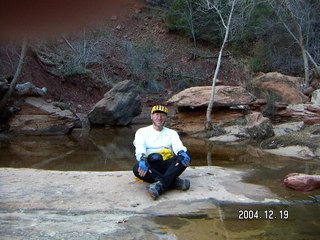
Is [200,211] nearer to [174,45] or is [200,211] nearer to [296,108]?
[296,108]

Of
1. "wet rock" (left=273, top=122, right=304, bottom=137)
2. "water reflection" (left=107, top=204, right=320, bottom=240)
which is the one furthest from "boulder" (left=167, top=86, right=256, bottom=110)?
"water reflection" (left=107, top=204, right=320, bottom=240)

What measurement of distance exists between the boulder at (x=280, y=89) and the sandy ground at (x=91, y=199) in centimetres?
798

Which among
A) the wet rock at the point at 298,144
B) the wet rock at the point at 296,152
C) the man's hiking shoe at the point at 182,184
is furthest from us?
the wet rock at the point at 298,144

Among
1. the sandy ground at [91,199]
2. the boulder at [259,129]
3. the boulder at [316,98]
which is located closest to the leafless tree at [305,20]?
the boulder at [316,98]

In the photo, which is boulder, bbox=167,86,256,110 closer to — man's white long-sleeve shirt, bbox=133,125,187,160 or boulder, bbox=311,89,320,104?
boulder, bbox=311,89,320,104

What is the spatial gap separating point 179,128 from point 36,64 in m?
7.89

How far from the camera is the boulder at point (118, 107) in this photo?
13.0 meters

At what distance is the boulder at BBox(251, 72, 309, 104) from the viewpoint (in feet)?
41.7

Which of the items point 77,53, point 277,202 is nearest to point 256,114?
point 277,202

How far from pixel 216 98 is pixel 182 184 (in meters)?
7.13

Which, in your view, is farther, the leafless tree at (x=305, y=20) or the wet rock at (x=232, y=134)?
the leafless tree at (x=305, y=20)

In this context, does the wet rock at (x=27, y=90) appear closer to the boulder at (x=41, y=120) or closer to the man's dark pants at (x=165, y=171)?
the boulder at (x=41, y=120)

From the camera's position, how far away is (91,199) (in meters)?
4.22

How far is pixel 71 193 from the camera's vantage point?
4.39 metres
